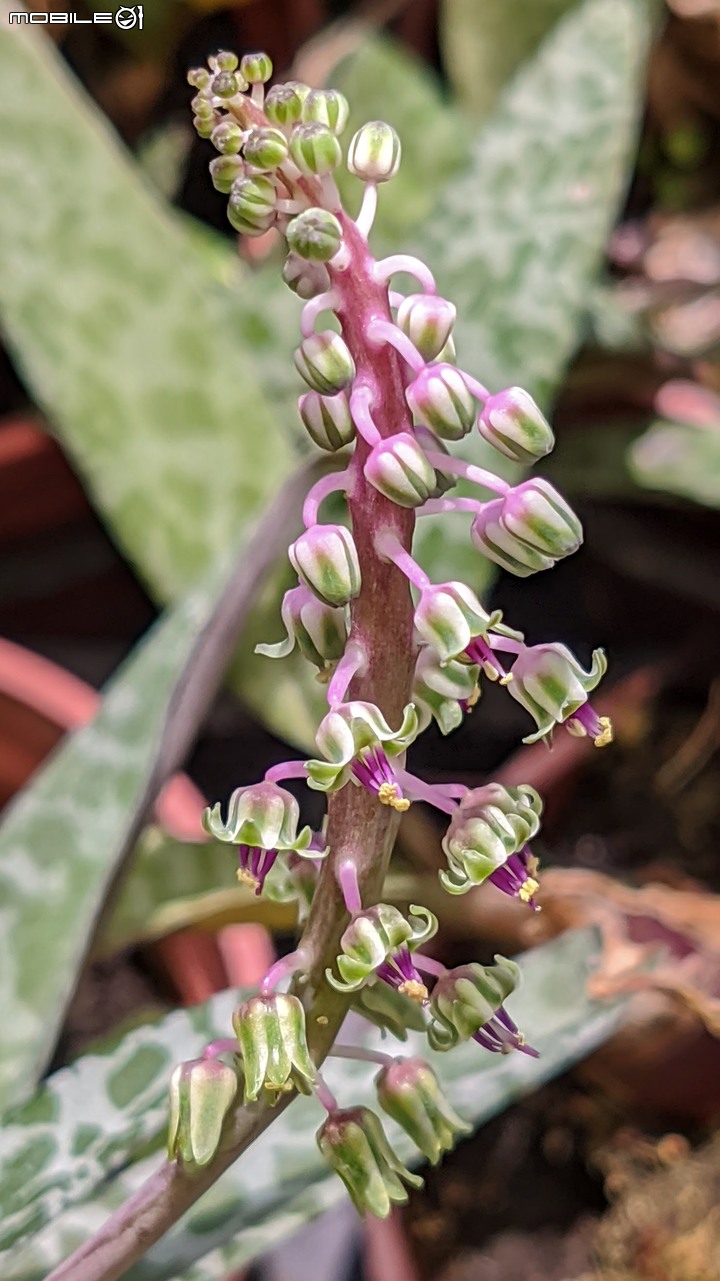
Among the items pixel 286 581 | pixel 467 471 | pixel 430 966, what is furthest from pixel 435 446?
pixel 286 581

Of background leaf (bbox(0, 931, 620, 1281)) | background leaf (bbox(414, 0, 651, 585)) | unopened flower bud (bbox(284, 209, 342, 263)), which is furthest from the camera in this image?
background leaf (bbox(414, 0, 651, 585))

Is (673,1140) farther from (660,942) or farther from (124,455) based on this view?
(124,455)

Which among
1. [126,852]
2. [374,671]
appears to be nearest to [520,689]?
[374,671]

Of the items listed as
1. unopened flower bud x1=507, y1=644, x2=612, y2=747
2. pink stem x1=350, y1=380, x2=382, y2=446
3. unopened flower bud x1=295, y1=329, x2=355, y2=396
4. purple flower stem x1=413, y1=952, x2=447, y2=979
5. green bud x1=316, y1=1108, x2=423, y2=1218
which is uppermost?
unopened flower bud x1=295, y1=329, x2=355, y2=396

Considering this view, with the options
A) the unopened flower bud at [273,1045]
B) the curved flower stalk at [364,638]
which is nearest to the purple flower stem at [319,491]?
the curved flower stalk at [364,638]

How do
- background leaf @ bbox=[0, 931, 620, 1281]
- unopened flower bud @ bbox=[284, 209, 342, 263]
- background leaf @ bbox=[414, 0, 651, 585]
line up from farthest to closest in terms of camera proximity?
background leaf @ bbox=[414, 0, 651, 585], background leaf @ bbox=[0, 931, 620, 1281], unopened flower bud @ bbox=[284, 209, 342, 263]

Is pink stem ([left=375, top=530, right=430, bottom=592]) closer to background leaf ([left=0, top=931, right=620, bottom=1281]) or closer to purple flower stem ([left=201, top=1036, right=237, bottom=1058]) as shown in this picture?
purple flower stem ([left=201, top=1036, right=237, bottom=1058])

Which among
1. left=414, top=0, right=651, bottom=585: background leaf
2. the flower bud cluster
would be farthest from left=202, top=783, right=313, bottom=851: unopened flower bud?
left=414, top=0, right=651, bottom=585: background leaf

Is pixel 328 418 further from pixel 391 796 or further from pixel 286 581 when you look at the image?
pixel 286 581
